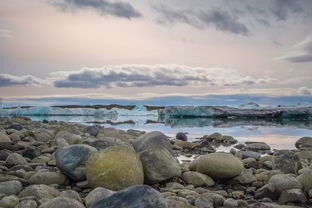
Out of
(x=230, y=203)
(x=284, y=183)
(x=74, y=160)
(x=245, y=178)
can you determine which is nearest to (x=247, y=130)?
(x=245, y=178)

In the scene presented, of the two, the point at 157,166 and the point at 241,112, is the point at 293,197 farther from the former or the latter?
the point at 241,112

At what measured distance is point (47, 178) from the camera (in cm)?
407

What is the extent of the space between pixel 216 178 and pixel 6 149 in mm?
3314

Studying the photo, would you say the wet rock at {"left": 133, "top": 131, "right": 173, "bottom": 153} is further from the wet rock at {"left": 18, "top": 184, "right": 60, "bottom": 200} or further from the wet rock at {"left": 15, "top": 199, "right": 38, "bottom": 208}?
the wet rock at {"left": 15, "top": 199, "right": 38, "bottom": 208}

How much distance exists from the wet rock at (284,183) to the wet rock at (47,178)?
2.44m

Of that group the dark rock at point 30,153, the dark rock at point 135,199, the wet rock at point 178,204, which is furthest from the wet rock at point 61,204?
the dark rock at point 30,153

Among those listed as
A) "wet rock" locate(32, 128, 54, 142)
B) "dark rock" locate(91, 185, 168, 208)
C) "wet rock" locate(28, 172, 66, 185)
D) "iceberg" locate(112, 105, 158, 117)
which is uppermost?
"dark rock" locate(91, 185, 168, 208)

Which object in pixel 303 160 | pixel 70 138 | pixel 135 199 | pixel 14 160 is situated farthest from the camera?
pixel 70 138

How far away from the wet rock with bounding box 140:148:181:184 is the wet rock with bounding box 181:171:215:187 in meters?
0.19

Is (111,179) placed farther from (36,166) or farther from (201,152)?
(201,152)

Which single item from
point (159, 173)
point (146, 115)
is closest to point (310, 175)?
point (159, 173)

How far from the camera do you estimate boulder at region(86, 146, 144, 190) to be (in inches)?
146

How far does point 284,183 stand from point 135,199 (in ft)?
7.33

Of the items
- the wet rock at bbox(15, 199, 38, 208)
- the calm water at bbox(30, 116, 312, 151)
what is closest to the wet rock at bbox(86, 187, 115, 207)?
the wet rock at bbox(15, 199, 38, 208)
